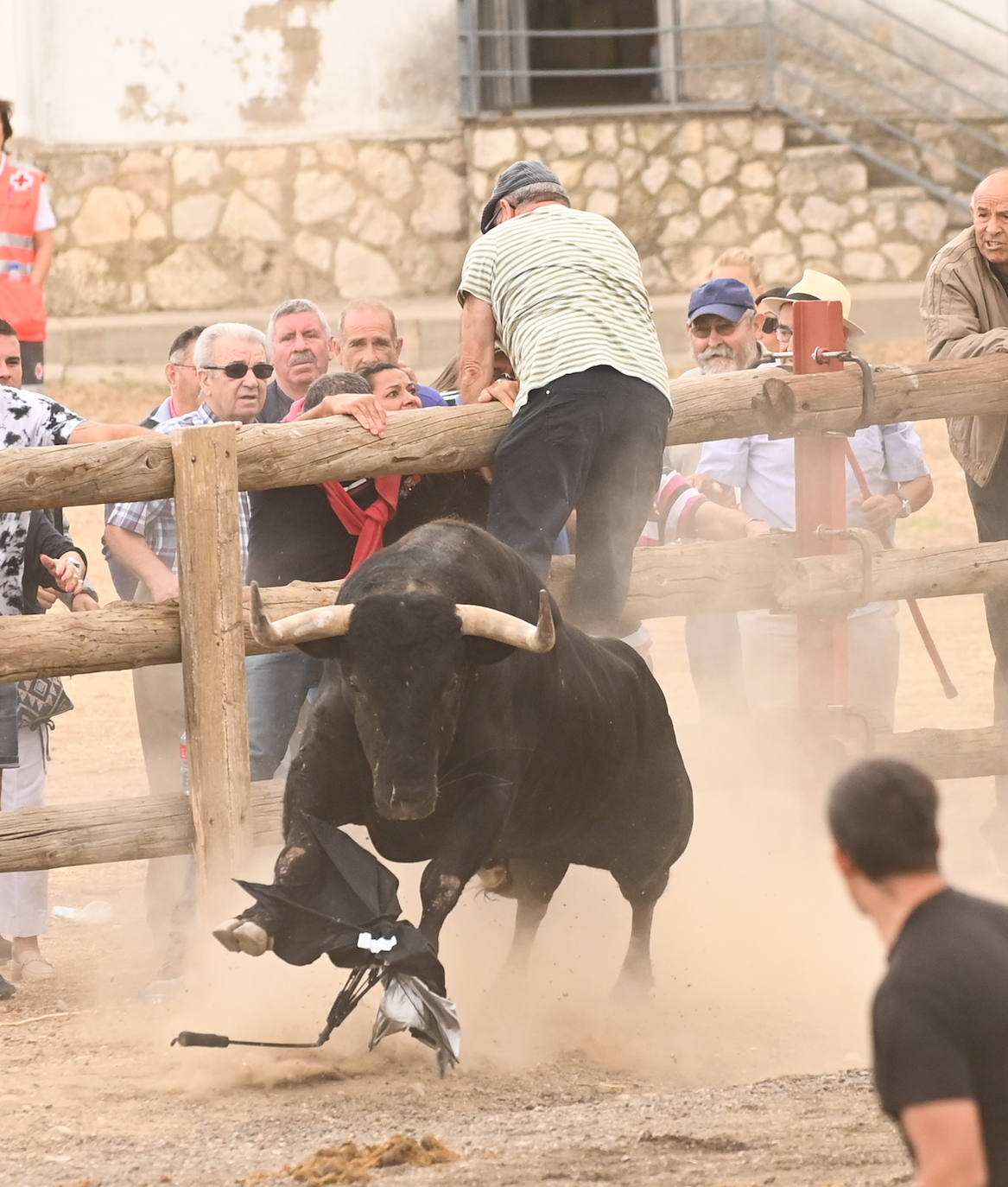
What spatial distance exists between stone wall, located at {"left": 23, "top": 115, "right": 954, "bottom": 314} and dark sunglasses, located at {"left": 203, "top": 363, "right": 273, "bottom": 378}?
862 cm

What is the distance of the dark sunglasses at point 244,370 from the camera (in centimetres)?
641

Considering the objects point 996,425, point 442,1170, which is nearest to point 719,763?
point 996,425

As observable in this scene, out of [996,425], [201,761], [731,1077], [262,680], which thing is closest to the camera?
[731,1077]

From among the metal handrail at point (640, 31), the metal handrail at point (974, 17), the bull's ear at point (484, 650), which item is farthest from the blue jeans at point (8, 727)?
the metal handrail at point (974, 17)

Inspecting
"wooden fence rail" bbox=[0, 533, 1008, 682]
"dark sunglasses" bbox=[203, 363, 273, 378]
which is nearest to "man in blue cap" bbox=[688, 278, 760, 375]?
"wooden fence rail" bbox=[0, 533, 1008, 682]

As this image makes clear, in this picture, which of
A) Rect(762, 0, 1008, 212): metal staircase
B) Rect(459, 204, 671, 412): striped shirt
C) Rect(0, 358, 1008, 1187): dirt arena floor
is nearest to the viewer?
Rect(0, 358, 1008, 1187): dirt arena floor

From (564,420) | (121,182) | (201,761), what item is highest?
(121,182)

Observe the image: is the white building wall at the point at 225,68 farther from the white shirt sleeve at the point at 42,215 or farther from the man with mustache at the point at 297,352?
the man with mustache at the point at 297,352

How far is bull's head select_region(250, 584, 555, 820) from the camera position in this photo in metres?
4.68

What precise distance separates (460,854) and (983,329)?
10.2 ft

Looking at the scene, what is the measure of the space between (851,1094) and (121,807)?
2.32 meters

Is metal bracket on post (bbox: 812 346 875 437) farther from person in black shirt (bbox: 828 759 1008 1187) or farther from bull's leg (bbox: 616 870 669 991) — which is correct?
person in black shirt (bbox: 828 759 1008 1187)

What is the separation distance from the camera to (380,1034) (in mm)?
4574

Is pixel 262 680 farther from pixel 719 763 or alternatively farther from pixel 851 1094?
pixel 851 1094
